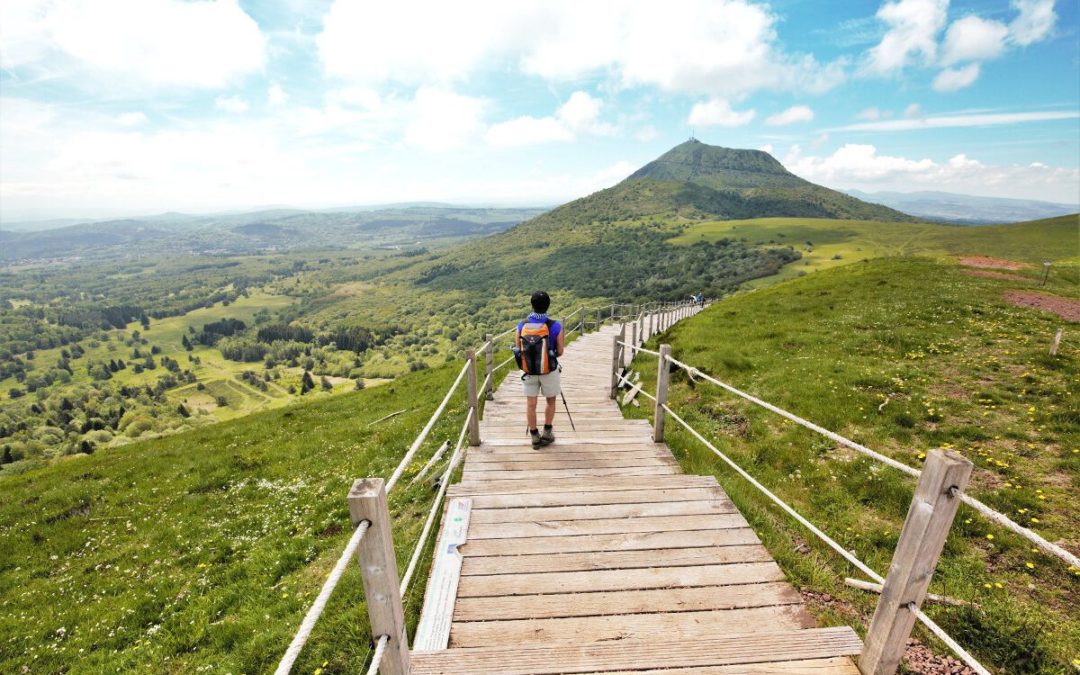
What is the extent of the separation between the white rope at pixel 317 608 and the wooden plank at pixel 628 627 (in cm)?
194

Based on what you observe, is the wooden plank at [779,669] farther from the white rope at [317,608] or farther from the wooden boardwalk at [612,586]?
the white rope at [317,608]

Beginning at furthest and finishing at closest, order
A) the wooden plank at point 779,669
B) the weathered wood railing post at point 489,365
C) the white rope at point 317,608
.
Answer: the weathered wood railing post at point 489,365, the wooden plank at point 779,669, the white rope at point 317,608

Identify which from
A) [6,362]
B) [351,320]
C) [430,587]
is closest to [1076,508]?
[430,587]

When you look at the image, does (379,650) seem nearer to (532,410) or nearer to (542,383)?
(532,410)

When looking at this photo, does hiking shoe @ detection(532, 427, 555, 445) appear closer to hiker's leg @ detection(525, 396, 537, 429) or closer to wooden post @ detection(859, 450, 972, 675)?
hiker's leg @ detection(525, 396, 537, 429)

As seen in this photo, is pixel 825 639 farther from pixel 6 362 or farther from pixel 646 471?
pixel 6 362

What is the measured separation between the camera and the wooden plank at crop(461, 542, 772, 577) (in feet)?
16.0

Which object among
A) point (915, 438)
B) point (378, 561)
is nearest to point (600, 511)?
point (378, 561)

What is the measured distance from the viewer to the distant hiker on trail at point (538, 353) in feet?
26.4


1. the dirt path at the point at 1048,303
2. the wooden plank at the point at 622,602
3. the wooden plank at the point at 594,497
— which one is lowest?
the wooden plank at the point at 594,497

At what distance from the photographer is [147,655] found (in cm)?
609

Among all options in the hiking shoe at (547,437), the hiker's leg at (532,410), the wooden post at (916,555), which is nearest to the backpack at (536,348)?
the hiker's leg at (532,410)

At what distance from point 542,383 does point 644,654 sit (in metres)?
5.03

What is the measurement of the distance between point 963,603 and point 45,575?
15.8m
